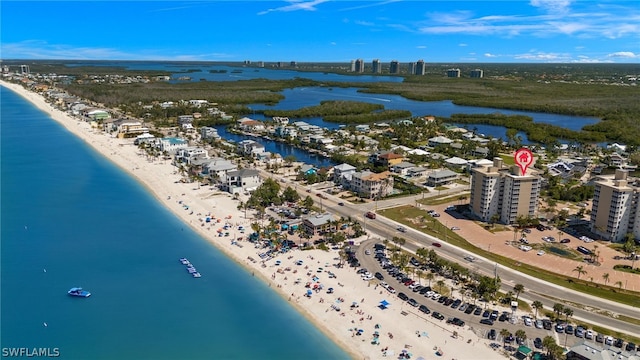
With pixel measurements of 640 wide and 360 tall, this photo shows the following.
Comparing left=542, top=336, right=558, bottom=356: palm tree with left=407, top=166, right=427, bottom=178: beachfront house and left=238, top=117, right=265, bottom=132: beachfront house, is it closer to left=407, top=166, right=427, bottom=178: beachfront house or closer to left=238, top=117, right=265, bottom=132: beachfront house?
left=407, top=166, right=427, bottom=178: beachfront house

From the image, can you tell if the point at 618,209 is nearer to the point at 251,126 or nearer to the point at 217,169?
the point at 217,169

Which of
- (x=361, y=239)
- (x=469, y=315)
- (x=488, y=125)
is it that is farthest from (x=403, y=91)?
(x=469, y=315)

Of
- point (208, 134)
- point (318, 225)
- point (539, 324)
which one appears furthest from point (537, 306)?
point (208, 134)

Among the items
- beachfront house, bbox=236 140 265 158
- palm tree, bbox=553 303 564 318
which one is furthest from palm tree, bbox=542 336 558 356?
beachfront house, bbox=236 140 265 158

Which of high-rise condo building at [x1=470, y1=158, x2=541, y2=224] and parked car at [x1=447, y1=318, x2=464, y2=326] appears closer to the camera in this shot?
parked car at [x1=447, y1=318, x2=464, y2=326]

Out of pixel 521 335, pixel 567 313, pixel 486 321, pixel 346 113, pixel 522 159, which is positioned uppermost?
pixel 522 159

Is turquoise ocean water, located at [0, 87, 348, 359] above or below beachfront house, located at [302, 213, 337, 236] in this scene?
below

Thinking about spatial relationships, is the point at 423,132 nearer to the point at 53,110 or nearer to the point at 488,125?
the point at 488,125
